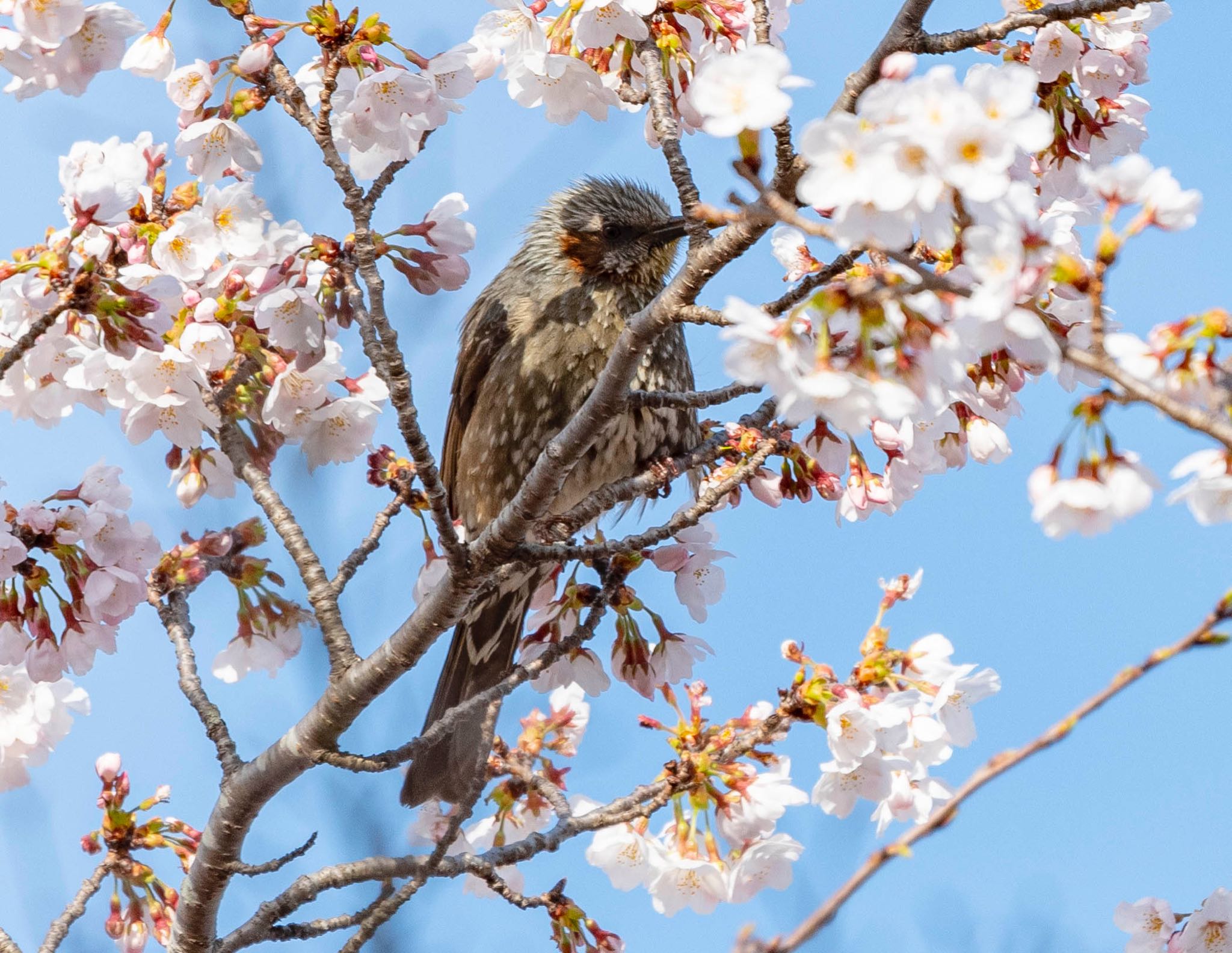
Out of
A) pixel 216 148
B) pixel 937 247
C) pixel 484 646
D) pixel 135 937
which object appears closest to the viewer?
pixel 937 247

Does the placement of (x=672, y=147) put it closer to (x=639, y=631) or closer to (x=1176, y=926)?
(x=639, y=631)

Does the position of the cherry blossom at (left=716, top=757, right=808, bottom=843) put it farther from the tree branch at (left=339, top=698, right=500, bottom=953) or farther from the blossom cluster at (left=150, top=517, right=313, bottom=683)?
the blossom cluster at (left=150, top=517, right=313, bottom=683)

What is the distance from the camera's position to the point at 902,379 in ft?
4.38

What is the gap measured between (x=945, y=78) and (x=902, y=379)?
313 millimetres

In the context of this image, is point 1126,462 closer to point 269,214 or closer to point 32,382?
point 269,214

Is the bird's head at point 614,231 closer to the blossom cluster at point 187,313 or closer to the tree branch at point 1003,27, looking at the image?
the blossom cluster at point 187,313

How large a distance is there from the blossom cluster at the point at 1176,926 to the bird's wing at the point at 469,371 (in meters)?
2.38

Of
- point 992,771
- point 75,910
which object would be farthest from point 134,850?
point 992,771

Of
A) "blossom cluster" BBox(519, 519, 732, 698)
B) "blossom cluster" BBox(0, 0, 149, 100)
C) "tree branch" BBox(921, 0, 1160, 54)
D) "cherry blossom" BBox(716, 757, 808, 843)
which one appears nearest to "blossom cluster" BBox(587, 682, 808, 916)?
"cherry blossom" BBox(716, 757, 808, 843)

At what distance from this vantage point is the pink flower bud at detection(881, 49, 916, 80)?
58.1 inches

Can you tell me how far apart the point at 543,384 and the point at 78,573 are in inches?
68.4

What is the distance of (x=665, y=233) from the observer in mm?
4195

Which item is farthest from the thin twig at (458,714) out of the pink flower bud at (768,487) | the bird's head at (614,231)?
the bird's head at (614,231)

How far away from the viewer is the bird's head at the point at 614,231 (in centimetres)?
424
